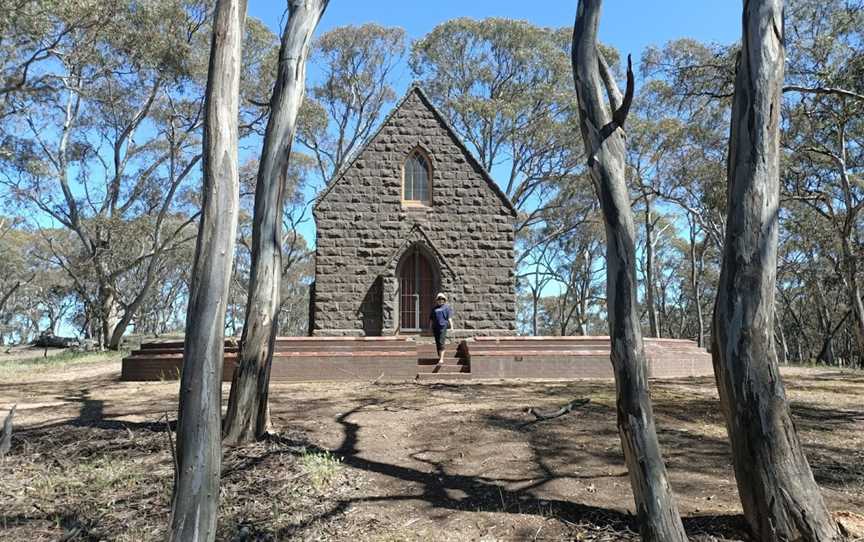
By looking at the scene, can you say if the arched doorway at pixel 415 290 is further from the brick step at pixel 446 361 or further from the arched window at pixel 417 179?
the brick step at pixel 446 361

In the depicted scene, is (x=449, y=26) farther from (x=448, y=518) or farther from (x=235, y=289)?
(x=448, y=518)

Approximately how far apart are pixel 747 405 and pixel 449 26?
98.7 ft

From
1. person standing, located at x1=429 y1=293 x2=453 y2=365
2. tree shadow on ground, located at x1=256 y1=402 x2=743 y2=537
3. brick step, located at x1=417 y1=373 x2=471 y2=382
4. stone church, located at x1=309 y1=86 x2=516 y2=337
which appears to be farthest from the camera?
stone church, located at x1=309 y1=86 x2=516 y2=337

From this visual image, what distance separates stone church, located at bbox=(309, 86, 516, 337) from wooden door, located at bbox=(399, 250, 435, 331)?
29 millimetres

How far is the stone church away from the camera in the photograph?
16219mm

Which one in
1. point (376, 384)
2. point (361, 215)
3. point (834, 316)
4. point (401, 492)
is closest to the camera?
point (401, 492)

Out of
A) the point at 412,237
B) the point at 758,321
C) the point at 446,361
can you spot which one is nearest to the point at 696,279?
the point at 412,237

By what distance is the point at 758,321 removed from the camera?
4.23 meters

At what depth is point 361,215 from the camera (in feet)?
54.6

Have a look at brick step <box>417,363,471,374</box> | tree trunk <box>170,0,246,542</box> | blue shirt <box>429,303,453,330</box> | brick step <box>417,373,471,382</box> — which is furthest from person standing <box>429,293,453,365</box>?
tree trunk <box>170,0,246,542</box>

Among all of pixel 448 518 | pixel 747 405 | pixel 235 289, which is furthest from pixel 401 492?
pixel 235 289

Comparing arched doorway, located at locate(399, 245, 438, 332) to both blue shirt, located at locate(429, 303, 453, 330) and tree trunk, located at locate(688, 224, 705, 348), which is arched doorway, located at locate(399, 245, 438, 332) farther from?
tree trunk, located at locate(688, 224, 705, 348)

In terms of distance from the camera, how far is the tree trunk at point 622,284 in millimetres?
4125

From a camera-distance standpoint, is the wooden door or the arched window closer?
the wooden door
